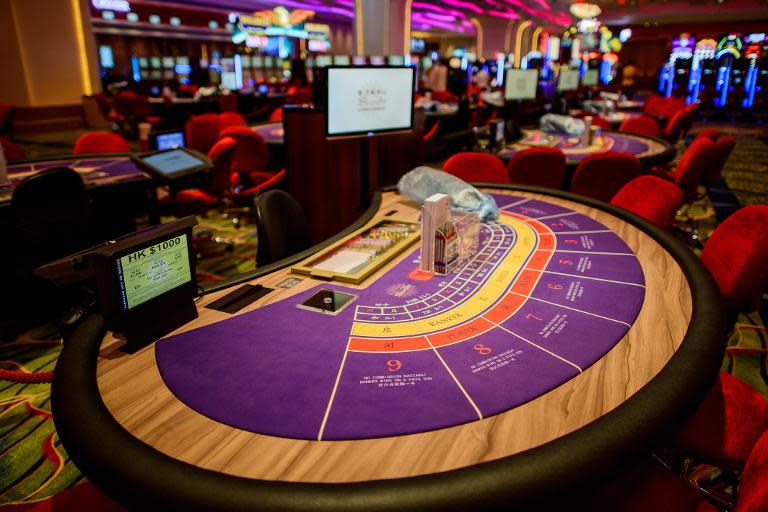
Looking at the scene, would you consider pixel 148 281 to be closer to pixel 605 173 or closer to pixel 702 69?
pixel 605 173

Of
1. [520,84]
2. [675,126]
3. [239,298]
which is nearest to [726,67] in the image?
[675,126]

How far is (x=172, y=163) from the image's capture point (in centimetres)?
345

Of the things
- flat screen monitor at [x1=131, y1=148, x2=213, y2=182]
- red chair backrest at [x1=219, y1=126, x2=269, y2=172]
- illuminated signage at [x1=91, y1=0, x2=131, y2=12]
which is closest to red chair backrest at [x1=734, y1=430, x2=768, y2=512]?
flat screen monitor at [x1=131, y1=148, x2=213, y2=182]

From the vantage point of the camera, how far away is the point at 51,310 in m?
3.22

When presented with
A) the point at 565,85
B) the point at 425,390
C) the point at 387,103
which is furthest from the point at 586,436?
the point at 565,85

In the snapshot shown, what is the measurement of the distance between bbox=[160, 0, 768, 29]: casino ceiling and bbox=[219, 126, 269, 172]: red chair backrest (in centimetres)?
1112

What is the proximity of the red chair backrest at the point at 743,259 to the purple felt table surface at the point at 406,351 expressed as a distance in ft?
1.21

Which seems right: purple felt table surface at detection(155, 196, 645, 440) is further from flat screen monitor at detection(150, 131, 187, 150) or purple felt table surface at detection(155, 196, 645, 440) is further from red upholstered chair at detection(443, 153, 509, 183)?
flat screen monitor at detection(150, 131, 187, 150)

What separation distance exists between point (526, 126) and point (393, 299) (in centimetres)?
504

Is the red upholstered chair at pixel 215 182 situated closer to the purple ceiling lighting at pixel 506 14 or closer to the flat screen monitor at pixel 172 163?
the flat screen monitor at pixel 172 163

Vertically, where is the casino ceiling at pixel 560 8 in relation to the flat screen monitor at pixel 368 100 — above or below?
above

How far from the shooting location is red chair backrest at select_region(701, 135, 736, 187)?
4098mm

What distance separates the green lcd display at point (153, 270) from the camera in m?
1.21

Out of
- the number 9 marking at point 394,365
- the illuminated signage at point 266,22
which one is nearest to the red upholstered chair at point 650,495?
the number 9 marking at point 394,365
